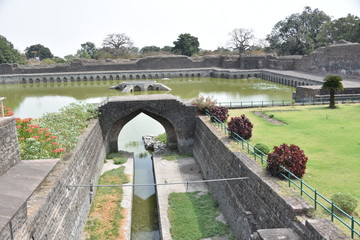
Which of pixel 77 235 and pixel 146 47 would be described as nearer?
pixel 77 235

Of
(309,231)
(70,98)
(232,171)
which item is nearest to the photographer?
(309,231)

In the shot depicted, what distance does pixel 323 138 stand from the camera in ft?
43.3

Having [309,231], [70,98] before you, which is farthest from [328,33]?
[309,231]

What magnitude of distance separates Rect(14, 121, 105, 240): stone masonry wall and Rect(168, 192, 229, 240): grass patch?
9.46 ft

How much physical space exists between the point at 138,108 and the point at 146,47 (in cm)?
10054

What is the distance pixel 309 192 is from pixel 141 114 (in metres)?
20.3

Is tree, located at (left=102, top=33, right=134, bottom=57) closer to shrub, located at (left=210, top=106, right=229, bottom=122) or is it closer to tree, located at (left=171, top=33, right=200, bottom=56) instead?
tree, located at (left=171, top=33, right=200, bottom=56)

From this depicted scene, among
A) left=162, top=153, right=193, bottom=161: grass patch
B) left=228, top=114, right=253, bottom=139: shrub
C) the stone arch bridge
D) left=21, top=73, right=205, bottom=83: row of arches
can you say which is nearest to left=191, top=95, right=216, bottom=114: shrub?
the stone arch bridge

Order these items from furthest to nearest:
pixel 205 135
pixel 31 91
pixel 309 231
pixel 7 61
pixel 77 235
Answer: pixel 7 61 → pixel 31 91 → pixel 205 135 → pixel 77 235 → pixel 309 231

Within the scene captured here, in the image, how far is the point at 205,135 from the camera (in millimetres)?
15836

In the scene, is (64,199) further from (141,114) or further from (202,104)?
(141,114)

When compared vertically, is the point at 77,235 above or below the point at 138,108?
below

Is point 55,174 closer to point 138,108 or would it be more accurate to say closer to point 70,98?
point 138,108

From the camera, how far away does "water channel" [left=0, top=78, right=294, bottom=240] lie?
1326 centimetres
